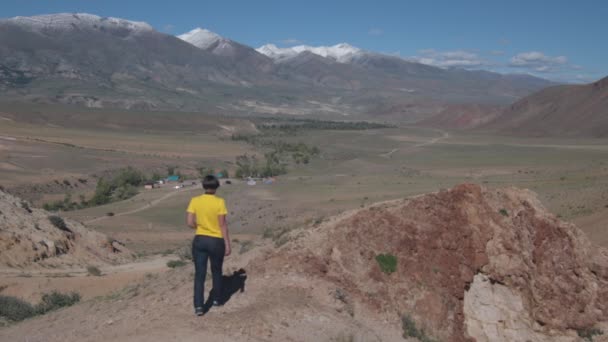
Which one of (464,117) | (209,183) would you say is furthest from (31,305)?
(464,117)

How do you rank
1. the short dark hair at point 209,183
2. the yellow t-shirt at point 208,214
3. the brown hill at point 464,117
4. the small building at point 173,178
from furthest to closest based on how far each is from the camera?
the brown hill at point 464,117 → the small building at point 173,178 → the short dark hair at point 209,183 → the yellow t-shirt at point 208,214

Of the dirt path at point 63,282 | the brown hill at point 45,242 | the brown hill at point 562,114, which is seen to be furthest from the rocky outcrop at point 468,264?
the brown hill at point 562,114

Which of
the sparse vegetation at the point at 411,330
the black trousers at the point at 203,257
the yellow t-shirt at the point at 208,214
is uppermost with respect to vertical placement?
the yellow t-shirt at the point at 208,214

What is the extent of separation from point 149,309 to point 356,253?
12.1 feet

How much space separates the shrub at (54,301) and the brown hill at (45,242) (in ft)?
16.9

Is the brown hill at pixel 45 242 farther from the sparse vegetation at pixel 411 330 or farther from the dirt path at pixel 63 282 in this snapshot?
the sparse vegetation at pixel 411 330

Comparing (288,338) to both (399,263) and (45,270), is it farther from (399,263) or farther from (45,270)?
(45,270)

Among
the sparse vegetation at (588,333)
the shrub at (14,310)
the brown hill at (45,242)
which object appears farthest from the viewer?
the brown hill at (45,242)

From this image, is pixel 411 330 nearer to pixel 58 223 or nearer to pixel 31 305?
pixel 31 305

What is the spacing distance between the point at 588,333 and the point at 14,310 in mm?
10155

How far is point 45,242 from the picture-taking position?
19094 mm

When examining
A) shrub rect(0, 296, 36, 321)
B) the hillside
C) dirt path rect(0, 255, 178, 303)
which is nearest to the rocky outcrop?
the hillside

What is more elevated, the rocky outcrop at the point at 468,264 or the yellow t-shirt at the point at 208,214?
the yellow t-shirt at the point at 208,214

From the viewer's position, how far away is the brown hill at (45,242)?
17859 mm
